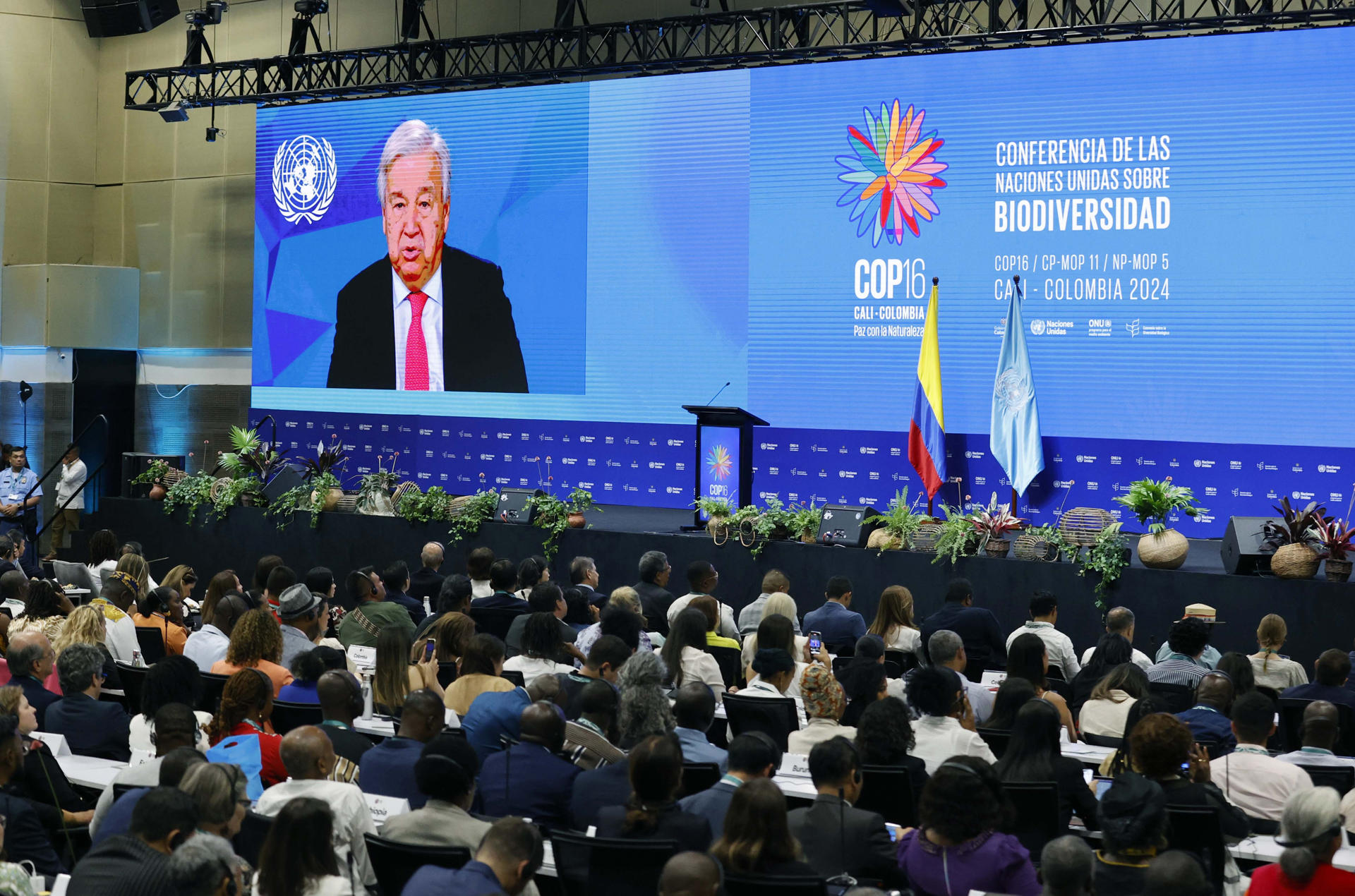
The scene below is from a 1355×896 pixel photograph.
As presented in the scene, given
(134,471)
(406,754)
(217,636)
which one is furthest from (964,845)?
(134,471)

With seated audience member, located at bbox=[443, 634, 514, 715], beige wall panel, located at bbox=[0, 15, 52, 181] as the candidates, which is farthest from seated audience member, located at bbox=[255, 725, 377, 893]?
beige wall panel, located at bbox=[0, 15, 52, 181]

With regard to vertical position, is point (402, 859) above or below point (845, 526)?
below

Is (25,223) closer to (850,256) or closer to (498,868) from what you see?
(850,256)

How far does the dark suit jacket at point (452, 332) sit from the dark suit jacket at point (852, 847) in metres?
10.2

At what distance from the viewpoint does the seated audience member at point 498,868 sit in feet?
11.0

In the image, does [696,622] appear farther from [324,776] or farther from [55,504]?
[55,504]

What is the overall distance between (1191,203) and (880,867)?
808cm

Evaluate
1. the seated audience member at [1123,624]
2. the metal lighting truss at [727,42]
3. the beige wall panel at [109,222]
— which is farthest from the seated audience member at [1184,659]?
the beige wall panel at [109,222]

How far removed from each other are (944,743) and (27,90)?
1549 cm

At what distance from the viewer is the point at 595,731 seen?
192 inches

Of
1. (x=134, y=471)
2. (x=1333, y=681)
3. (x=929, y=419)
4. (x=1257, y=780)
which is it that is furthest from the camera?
(x=134, y=471)

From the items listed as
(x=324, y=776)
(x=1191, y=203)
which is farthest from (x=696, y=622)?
(x=1191, y=203)

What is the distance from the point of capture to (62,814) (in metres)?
4.50

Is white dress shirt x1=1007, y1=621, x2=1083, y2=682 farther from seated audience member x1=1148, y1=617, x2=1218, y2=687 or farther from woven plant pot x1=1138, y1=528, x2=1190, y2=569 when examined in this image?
woven plant pot x1=1138, y1=528, x2=1190, y2=569
